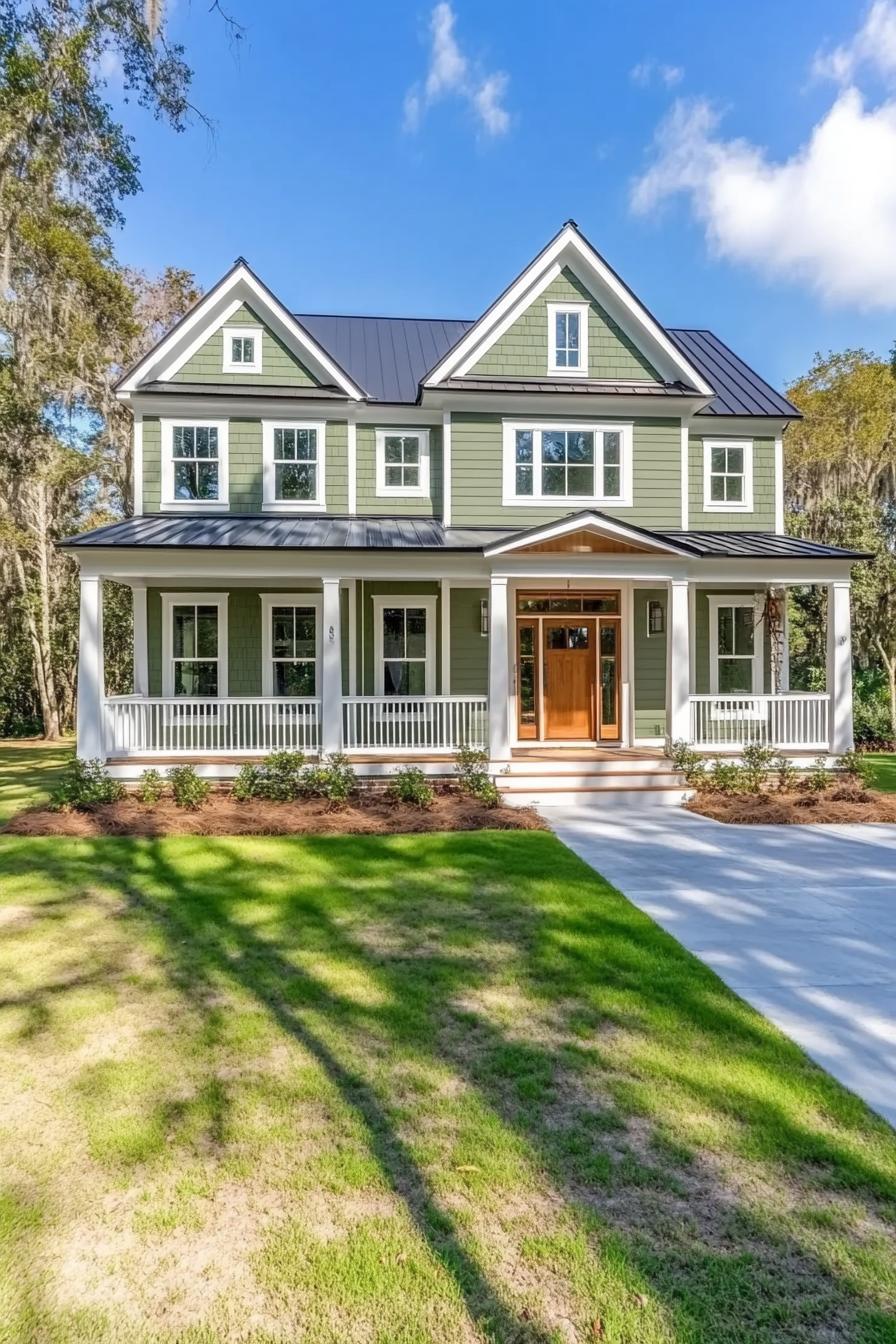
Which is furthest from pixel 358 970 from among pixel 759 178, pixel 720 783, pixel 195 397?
pixel 759 178

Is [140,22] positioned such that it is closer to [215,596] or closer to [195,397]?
[195,397]

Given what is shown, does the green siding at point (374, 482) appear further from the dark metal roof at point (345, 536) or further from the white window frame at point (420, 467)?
the dark metal roof at point (345, 536)

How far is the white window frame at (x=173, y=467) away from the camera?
14.0 m

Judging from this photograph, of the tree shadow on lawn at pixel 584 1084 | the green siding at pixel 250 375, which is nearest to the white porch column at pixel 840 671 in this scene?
the tree shadow on lawn at pixel 584 1084

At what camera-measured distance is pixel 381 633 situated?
46.3 ft

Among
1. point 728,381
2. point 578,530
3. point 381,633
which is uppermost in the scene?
point 728,381

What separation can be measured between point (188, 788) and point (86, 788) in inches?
56.3

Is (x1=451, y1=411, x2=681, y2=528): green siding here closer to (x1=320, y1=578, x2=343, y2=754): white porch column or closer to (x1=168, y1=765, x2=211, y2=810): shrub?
(x1=320, y1=578, x2=343, y2=754): white porch column

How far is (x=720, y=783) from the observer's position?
11766mm

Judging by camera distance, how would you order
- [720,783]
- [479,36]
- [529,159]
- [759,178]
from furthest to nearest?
[759,178], [529,159], [479,36], [720,783]

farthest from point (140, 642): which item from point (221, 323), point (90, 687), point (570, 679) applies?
point (570, 679)

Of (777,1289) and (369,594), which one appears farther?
(369,594)

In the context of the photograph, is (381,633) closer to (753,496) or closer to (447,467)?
(447,467)

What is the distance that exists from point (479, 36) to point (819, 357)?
68.4ft
